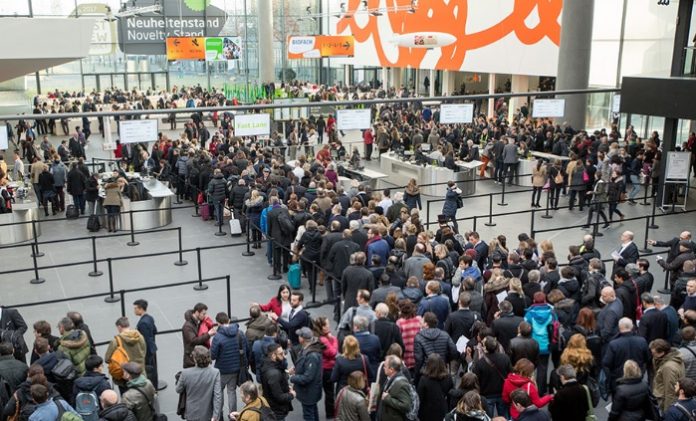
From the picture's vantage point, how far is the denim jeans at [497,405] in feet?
26.3

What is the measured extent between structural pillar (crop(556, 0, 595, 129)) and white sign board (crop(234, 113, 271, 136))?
1233cm

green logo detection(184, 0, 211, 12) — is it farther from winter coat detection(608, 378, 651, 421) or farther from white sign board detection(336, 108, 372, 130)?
winter coat detection(608, 378, 651, 421)

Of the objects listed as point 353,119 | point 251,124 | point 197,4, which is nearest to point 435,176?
point 353,119

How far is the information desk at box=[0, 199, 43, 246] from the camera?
1736cm

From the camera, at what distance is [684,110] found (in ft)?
60.8

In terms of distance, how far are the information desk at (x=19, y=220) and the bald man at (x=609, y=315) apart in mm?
13635

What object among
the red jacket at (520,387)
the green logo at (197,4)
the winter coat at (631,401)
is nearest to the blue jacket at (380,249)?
the red jacket at (520,387)

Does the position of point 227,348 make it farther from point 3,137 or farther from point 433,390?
point 3,137

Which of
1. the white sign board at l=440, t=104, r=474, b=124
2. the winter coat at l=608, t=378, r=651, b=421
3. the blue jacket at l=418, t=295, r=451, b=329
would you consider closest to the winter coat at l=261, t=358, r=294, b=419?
the blue jacket at l=418, t=295, r=451, b=329

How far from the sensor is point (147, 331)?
9.12 m

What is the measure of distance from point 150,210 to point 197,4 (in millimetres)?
32719

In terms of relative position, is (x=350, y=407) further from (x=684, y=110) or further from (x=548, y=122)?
(x=548, y=122)

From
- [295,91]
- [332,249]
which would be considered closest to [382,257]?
[332,249]

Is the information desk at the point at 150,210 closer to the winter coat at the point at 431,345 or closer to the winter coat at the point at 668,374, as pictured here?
the winter coat at the point at 431,345
